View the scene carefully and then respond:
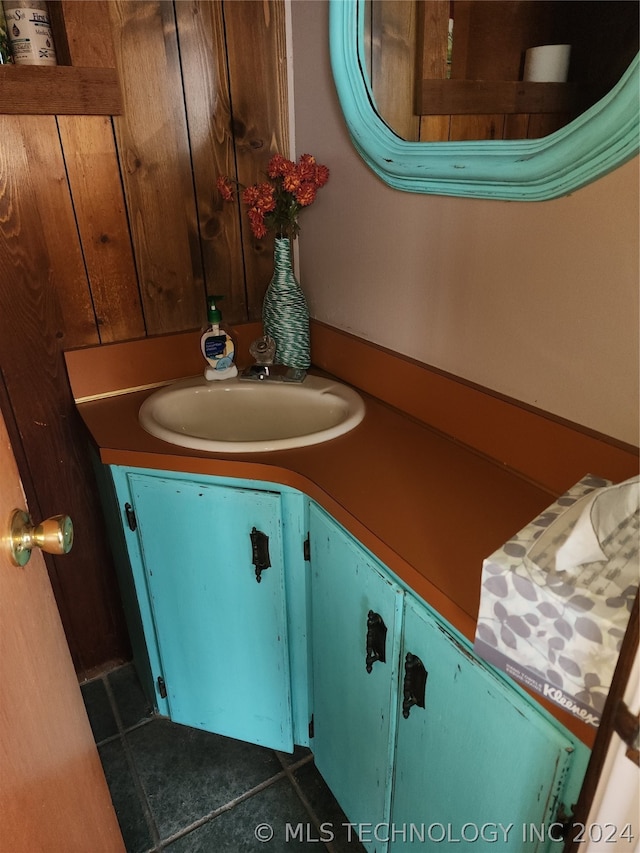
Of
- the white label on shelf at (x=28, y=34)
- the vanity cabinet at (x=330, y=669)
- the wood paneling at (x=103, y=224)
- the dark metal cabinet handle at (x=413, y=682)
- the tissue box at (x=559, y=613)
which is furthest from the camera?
the wood paneling at (x=103, y=224)

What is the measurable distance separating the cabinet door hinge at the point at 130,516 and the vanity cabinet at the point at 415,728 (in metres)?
0.40

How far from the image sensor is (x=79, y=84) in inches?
46.9

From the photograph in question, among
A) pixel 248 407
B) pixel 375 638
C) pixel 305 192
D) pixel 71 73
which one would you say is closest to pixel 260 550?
pixel 375 638

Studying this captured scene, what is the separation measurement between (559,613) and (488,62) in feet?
2.74

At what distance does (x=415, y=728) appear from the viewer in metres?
0.89

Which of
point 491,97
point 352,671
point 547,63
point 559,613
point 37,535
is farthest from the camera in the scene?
point 352,671

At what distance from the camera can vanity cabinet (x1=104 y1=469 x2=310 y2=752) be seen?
114 cm

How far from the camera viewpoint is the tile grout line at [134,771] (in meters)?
1.28

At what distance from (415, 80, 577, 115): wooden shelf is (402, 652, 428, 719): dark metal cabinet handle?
0.80 metres

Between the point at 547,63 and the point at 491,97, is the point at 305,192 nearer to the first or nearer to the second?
the point at 491,97

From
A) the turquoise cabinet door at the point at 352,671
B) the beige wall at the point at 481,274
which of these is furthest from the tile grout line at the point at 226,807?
the beige wall at the point at 481,274

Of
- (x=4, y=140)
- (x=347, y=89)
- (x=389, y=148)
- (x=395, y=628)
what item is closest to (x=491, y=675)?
(x=395, y=628)

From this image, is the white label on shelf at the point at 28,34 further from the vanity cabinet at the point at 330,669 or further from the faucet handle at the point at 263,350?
the vanity cabinet at the point at 330,669

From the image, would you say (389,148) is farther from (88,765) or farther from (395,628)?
(88,765)
